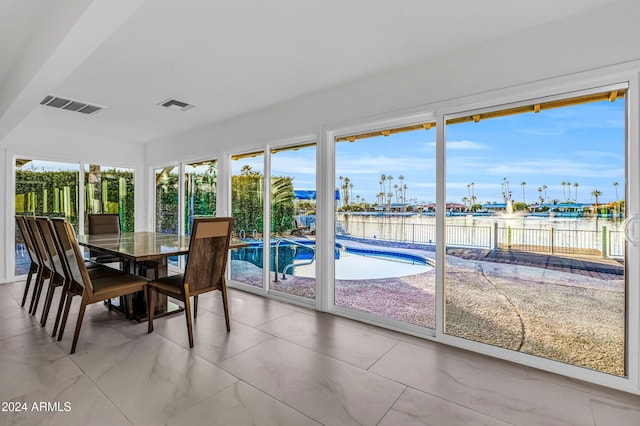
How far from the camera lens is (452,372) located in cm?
232

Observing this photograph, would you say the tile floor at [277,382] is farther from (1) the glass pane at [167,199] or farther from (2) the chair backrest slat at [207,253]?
(1) the glass pane at [167,199]

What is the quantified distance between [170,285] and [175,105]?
8.05 ft

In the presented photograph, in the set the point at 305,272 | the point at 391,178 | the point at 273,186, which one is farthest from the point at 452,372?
the point at 273,186

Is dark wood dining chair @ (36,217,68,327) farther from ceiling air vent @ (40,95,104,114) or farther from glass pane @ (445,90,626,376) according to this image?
glass pane @ (445,90,626,376)

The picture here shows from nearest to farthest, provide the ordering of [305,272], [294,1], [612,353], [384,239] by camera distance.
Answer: [294,1] < [612,353] < [384,239] < [305,272]

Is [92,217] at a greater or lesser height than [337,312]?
greater

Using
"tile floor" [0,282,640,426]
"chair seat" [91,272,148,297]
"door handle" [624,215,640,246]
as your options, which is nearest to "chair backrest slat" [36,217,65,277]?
"chair seat" [91,272,148,297]

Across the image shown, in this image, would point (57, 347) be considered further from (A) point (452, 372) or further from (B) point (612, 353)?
(B) point (612, 353)

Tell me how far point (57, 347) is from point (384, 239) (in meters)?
3.11

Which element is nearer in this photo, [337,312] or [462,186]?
[462,186]

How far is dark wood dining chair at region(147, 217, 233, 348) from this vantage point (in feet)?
9.05

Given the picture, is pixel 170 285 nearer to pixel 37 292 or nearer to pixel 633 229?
pixel 37 292

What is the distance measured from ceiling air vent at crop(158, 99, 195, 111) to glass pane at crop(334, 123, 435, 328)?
2073 millimetres

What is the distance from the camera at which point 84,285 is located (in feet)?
8.70
